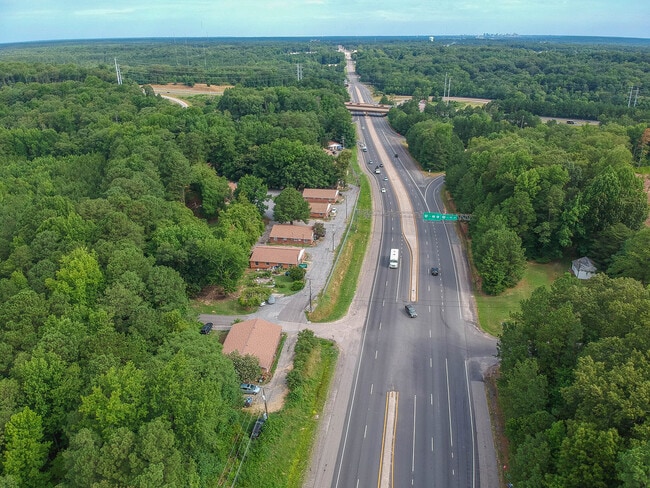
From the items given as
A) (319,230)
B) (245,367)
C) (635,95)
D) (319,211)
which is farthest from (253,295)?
(635,95)

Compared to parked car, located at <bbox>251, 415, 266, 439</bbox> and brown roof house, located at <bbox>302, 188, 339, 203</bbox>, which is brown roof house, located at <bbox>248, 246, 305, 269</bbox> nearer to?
brown roof house, located at <bbox>302, 188, 339, 203</bbox>

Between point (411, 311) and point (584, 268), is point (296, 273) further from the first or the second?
point (584, 268)

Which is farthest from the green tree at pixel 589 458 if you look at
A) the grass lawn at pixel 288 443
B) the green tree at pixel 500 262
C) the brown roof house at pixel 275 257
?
the brown roof house at pixel 275 257

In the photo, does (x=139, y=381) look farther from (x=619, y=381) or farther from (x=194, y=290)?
(x=619, y=381)

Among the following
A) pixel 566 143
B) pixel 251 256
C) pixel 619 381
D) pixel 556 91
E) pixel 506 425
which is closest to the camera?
pixel 619 381

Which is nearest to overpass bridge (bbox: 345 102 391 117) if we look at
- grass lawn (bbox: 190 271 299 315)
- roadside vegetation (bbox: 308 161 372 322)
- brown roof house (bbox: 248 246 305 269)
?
roadside vegetation (bbox: 308 161 372 322)

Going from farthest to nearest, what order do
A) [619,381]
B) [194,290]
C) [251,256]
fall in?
[251,256], [194,290], [619,381]

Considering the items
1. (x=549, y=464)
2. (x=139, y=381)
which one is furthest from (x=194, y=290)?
(x=549, y=464)

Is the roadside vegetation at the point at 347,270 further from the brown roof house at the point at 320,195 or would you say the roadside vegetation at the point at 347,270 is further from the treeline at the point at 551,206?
the treeline at the point at 551,206
